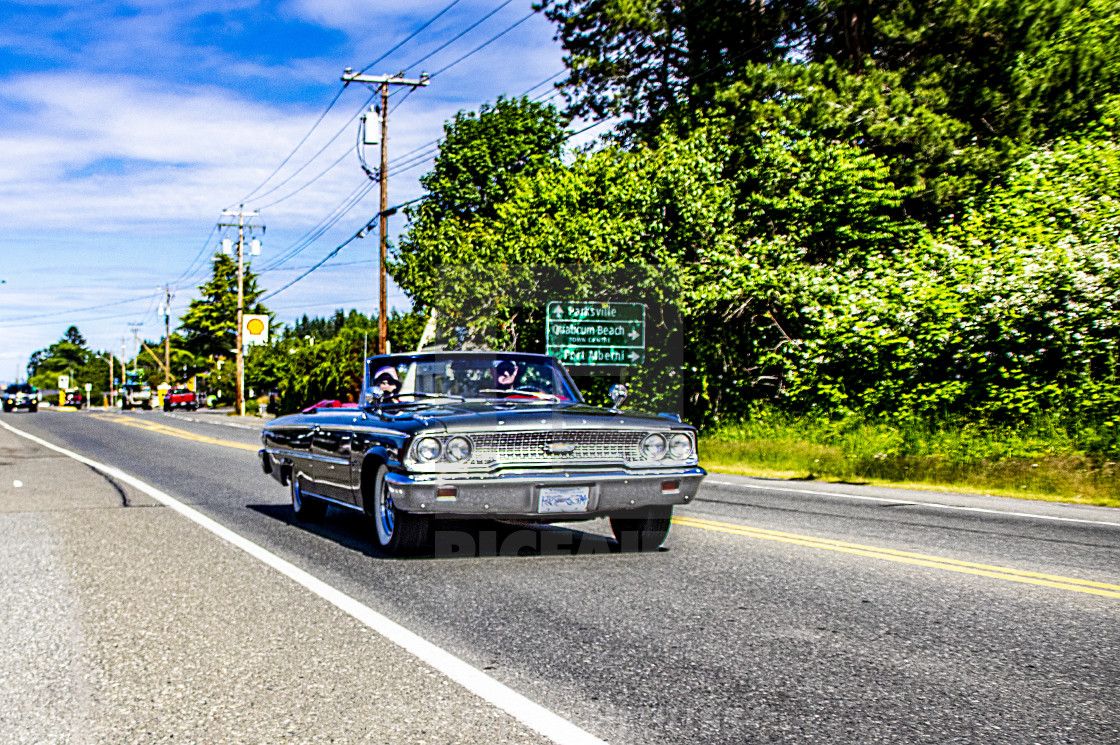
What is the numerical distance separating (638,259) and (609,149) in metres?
4.28

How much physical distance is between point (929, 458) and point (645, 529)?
9.58m

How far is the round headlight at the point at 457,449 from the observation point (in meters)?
6.76

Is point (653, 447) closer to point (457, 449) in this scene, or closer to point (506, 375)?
Result: point (457, 449)

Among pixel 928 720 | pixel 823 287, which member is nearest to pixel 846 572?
pixel 928 720

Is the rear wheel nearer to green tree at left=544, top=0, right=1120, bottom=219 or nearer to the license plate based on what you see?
the license plate

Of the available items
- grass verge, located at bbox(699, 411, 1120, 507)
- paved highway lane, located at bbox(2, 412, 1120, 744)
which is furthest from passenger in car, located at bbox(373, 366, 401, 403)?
grass verge, located at bbox(699, 411, 1120, 507)

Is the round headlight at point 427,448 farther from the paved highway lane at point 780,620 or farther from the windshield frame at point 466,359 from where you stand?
the windshield frame at point 466,359

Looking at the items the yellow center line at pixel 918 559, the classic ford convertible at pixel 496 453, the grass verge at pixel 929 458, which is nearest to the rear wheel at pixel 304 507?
the classic ford convertible at pixel 496 453

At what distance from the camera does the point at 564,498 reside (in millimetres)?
6809

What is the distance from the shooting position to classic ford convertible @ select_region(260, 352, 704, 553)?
22.1 ft

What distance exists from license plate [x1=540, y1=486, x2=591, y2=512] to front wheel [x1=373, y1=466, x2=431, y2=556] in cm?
86

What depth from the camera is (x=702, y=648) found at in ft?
15.8

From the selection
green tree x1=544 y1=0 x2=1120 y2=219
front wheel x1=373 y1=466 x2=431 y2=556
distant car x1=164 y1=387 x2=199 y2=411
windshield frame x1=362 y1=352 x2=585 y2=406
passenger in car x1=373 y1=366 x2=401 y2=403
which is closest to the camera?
front wheel x1=373 y1=466 x2=431 y2=556

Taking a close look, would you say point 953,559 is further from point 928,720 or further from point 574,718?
point 574,718
